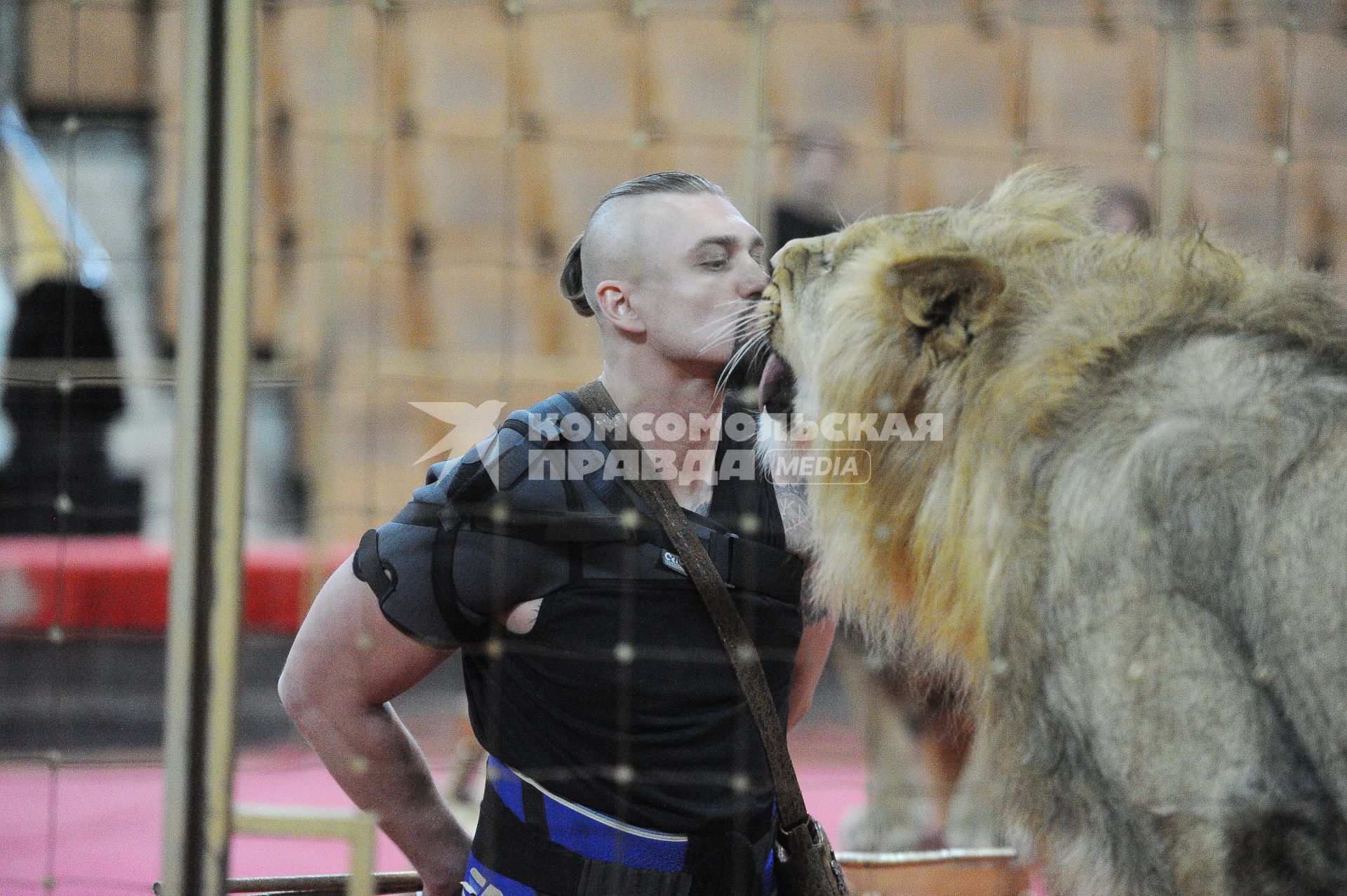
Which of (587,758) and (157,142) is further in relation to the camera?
(157,142)

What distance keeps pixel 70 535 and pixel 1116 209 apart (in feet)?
13.3

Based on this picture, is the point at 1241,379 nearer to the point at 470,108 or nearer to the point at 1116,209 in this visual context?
the point at 1116,209

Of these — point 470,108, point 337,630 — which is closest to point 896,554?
point 337,630

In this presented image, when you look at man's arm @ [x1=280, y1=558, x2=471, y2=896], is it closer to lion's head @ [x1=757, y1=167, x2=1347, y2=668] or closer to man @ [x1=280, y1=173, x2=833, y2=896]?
man @ [x1=280, y1=173, x2=833, y2=896]

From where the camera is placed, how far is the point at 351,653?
1633 mm

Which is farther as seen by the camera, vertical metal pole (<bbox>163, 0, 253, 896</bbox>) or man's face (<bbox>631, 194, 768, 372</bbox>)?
man's face (<bbox>631, 194, 768, 372</bbox>)

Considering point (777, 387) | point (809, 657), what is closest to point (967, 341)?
point (777, 387)

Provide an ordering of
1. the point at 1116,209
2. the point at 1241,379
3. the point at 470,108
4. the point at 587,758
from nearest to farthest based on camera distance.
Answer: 1. the point at 1241,379
2. the point at 587,758
3. the point at 1116,209
4. the point at 470,108

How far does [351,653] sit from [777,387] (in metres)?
0.71

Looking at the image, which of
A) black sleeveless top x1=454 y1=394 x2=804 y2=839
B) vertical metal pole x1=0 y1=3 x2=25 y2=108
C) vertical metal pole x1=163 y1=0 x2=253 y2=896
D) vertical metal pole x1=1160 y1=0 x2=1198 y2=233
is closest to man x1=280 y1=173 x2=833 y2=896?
black sleeveless top x1=454 y1=394 x2=804 y2=839

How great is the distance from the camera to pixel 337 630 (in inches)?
64.1

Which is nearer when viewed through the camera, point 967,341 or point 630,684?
point 967,341

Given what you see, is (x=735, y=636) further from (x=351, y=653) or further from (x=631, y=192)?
(x=631, y=192)

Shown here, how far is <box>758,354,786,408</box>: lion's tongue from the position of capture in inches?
67.9
